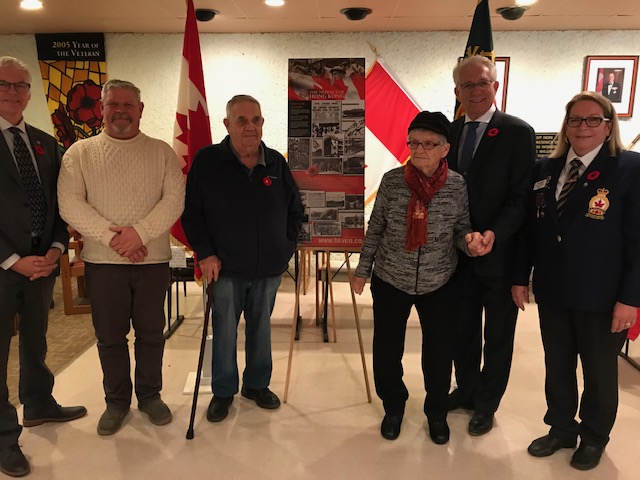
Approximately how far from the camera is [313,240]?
112 inches

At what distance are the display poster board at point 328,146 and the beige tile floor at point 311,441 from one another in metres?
0.92

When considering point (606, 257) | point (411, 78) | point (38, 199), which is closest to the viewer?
point (606, 257)

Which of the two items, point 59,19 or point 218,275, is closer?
point 218,275

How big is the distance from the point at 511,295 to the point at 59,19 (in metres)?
4.96

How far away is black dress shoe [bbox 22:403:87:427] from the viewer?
2.51 m

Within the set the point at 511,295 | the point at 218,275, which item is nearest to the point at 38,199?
the point at 218,275

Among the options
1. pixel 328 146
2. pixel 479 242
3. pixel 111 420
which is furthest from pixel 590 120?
pixel 111 420

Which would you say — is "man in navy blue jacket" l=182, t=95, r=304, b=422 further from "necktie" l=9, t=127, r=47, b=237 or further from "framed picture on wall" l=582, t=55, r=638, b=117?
"framed picture on wall" l=582, t=55, r=638, b=117

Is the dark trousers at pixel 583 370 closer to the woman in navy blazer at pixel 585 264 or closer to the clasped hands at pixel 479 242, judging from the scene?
the woman in navy blazer at pixel 585 264

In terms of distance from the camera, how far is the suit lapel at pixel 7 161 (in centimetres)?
211

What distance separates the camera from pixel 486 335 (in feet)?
8.14

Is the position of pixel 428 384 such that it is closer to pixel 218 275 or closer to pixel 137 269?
pixel 218 275

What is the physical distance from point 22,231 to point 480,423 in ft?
7.67

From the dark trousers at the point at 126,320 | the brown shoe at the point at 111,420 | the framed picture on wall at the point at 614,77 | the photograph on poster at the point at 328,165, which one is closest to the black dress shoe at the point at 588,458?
the photograph on poster at the point at 328,165
